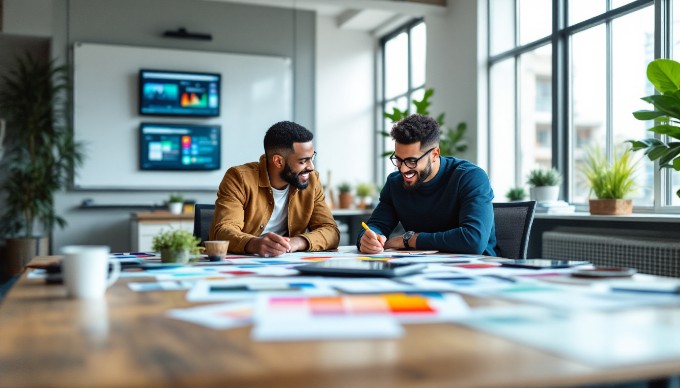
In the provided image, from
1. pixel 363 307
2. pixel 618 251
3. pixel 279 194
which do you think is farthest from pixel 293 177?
pixel 618 251

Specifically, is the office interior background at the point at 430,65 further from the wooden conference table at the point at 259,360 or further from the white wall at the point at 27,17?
the wooden conference table at the point at 259,360

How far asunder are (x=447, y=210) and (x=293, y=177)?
653mm

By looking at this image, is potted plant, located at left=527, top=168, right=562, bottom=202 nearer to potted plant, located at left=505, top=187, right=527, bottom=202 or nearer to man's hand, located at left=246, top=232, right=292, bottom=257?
potted plant, located at left=505, top=187, right=527, bottom=202

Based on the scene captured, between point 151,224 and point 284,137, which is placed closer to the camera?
point 284,137

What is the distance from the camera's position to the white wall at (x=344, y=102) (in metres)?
7.75

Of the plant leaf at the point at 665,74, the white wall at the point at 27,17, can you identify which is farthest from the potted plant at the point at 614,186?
the white wall at the point at 27,17

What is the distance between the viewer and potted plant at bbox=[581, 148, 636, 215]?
383 centimetres

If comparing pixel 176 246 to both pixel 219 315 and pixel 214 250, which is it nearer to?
pixel 214 250

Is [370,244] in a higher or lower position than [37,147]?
lower

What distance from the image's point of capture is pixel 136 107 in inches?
251

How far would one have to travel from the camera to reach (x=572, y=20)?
4832mm

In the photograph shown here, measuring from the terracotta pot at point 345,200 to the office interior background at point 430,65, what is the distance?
2.96 ft

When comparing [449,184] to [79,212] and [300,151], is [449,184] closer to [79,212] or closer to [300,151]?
[300,151]

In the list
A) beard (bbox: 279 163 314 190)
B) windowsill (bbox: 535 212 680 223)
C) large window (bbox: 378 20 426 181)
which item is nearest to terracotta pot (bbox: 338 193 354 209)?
large window (bbox: 378 20 426 181)
